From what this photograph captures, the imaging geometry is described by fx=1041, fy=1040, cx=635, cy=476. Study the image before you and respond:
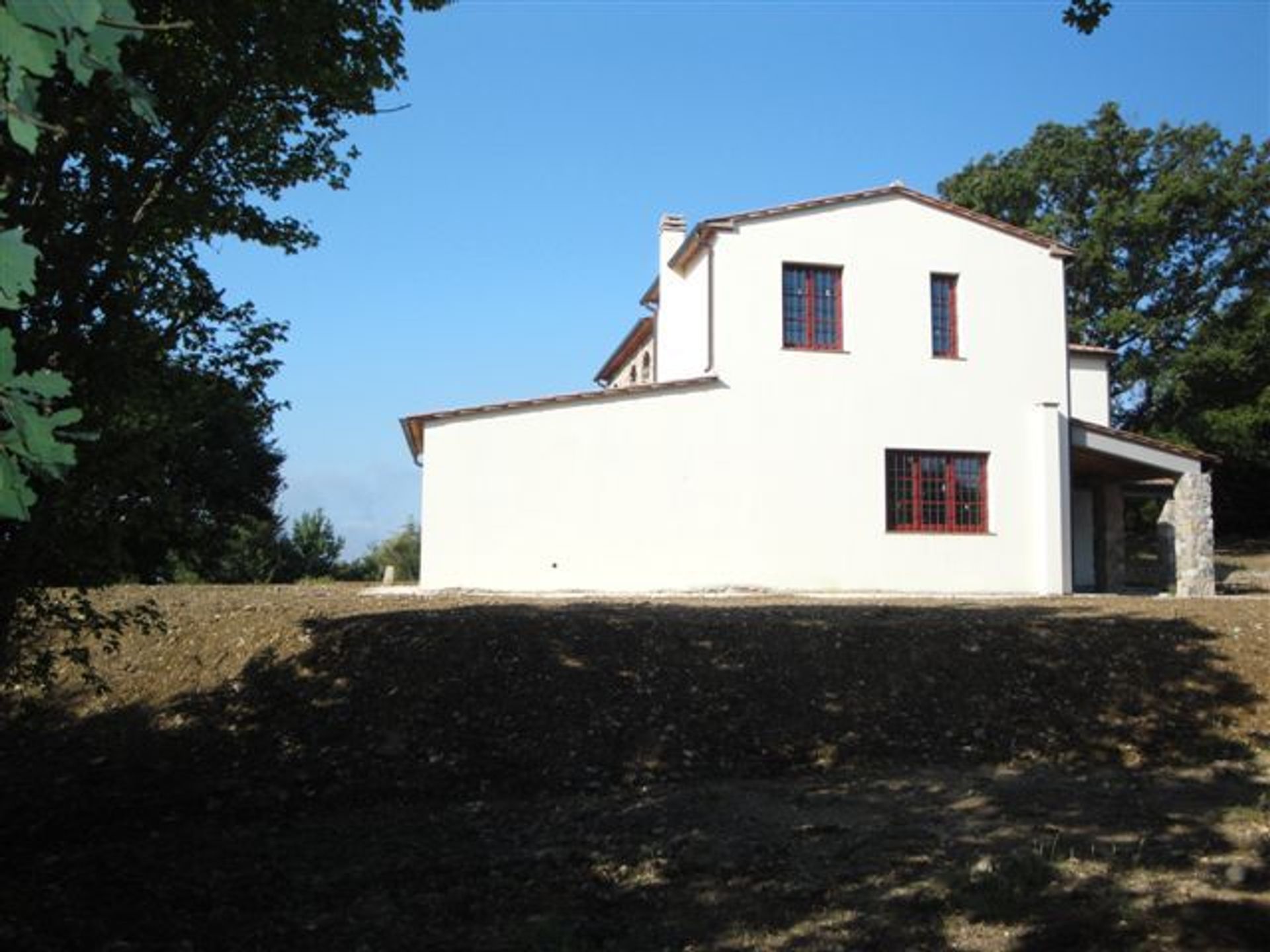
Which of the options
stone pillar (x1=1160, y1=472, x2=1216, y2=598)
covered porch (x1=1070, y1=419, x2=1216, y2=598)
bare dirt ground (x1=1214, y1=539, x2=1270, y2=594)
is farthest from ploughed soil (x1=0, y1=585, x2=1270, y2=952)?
bare dirt ground (x1=1214, y1=539, x2=1270, y2=594)

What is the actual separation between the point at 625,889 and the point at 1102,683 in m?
6.34

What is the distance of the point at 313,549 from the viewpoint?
3172cm

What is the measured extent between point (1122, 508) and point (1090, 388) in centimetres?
295

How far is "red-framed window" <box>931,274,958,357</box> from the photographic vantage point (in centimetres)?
2067

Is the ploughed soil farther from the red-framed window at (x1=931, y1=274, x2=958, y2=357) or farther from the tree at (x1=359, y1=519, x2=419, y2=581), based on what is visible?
the tree at (x1=359, y1=519, x2=419, y2=581)

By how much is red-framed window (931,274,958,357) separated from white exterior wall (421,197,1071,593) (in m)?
0.20

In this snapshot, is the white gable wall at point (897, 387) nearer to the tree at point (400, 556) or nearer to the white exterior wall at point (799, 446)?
the white exterior wall at point (799, 446)

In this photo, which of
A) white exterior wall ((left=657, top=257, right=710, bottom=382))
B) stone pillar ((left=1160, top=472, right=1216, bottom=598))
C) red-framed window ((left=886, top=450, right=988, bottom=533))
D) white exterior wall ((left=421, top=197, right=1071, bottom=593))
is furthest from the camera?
white exterior wall ((left=657, top=257, right=710, bottom=382))

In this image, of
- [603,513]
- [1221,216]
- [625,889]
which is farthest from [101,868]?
[1221,216]

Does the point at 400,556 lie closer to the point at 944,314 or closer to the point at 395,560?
the point at 395,560

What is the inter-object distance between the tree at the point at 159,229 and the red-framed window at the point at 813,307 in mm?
12868

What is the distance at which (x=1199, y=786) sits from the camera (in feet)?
24.9

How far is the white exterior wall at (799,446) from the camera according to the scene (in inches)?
725

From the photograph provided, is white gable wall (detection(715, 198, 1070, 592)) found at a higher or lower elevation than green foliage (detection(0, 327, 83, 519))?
higher
